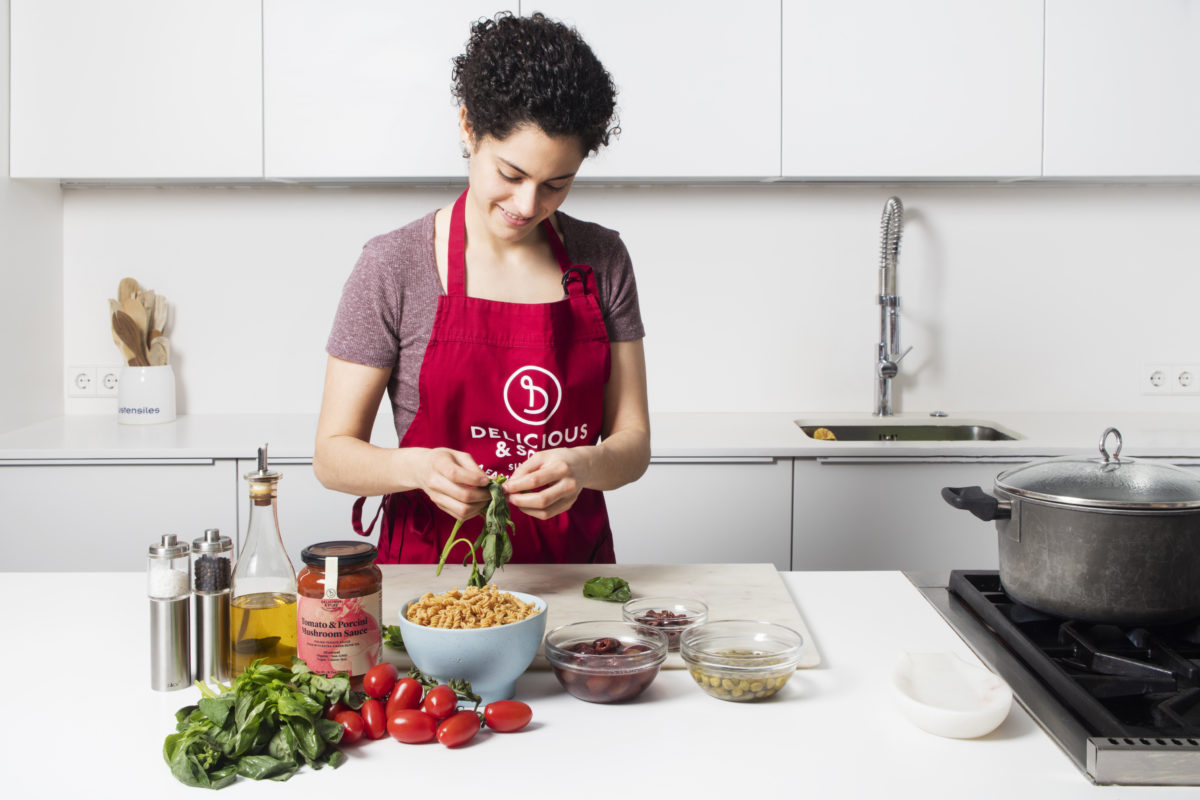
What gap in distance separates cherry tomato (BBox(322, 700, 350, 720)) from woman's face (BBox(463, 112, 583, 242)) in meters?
0.74

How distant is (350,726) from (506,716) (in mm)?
152

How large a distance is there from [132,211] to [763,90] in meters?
1.85

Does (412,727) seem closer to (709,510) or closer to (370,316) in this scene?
(370,316)

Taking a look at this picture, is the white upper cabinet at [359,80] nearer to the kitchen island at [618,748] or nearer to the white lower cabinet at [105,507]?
the white lower cabinet at [105,507]

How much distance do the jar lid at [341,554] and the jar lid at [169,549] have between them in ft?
0.44

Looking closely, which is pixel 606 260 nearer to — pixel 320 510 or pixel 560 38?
pixel 560 38

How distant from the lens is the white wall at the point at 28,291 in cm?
274

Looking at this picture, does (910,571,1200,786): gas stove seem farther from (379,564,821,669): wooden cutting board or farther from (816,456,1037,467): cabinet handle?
(816,456,1037,467): cabinet handle

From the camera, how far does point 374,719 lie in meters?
1.03

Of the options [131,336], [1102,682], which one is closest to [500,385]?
[1102,682]

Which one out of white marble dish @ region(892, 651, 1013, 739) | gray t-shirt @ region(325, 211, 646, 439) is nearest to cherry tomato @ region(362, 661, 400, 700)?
white marble dish @ region(892, 651, 1013, 739)

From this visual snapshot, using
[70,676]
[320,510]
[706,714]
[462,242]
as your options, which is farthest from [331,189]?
[706,714]

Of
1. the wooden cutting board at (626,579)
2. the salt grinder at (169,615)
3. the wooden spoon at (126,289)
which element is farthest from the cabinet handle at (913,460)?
the wooden spoon at (126,289)

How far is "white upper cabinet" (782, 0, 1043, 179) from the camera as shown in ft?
8.80
